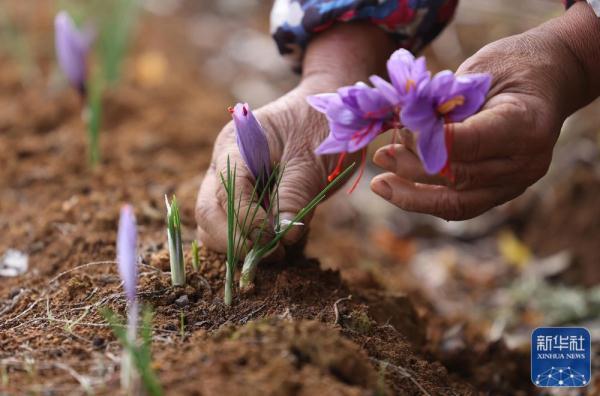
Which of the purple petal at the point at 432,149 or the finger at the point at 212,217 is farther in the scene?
the finger at the point at 212,217

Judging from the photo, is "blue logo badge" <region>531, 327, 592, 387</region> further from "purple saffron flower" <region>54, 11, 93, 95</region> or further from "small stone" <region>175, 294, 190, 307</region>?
"purple saffron flower" <region>54, 11, 93, 95</region>

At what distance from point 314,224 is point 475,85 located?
5.73ft

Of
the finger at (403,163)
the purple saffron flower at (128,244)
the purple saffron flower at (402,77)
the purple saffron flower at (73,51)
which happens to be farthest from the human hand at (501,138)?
the purple saffron flower at (73,51)

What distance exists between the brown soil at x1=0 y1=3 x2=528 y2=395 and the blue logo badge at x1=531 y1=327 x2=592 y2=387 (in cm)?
18

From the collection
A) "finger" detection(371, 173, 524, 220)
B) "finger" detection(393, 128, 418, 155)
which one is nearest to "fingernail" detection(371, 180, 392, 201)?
"finger" detection(371, 173, 524, 220)

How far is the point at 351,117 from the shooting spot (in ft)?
4.10

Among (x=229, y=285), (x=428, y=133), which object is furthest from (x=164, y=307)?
(x=428, y=133)

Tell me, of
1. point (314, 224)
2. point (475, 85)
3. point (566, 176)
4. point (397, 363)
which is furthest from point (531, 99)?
point (566, 176)

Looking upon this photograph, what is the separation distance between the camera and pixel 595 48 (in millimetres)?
1527

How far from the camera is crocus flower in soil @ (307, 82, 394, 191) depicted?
1225 millimetres

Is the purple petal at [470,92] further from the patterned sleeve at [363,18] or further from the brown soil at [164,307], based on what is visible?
the patterned sleeve at [363,18]

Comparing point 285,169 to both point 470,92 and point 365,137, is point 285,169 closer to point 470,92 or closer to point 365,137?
point 365,137

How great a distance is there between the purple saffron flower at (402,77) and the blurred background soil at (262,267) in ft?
1.42

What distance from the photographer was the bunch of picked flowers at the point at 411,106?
3.87 feet
